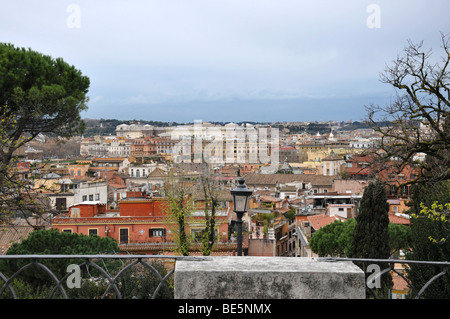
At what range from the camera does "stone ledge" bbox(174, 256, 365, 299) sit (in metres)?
2.20

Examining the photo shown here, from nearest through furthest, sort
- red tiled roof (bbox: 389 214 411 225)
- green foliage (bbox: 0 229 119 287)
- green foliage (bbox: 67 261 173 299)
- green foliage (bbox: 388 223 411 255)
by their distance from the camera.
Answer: green foliage (bbox: 67 261 173 299) → green foliage (bbox: 0 229 119 287) → green foliage (bbox: 388 223 411 255) → red tiled roof (bbox: 389 214 411 225)

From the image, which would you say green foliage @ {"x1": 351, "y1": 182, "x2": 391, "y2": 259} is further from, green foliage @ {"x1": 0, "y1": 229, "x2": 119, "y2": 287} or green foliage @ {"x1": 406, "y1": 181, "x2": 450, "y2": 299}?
green foliage @ {"x1": 0, "y1": 229, "x2": 119, "y2": 287}

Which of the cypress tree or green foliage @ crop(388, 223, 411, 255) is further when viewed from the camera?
green foliage @ crop(388, 223, 411, 255)

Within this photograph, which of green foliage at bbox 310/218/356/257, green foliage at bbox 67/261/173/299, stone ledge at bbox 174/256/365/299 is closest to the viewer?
stone ledge at bbox 174/256/365/299

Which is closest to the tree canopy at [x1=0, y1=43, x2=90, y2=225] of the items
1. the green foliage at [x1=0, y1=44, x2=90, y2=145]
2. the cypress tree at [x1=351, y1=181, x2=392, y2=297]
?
the green foliage at [x1=0, y1=44, x2=90, y2=145]

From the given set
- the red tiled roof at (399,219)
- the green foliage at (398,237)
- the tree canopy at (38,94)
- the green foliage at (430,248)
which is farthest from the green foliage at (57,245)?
the red tiled roof at (399,219)

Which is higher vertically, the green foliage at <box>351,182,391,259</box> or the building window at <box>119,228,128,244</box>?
the green foliage at <box>351,182,391,259</box>

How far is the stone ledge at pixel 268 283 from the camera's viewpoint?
7.22ft

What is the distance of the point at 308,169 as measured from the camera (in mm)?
72125

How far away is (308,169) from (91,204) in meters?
53.7

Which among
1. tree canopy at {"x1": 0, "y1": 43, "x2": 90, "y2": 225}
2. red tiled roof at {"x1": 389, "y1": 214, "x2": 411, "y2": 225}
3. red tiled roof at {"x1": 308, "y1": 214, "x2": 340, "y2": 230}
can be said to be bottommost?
red tiled roof at {"x1": 308, "y1": 214, "x2": 340, "y2": 230}

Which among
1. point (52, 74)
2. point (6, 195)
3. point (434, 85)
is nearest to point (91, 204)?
point (52, 74)

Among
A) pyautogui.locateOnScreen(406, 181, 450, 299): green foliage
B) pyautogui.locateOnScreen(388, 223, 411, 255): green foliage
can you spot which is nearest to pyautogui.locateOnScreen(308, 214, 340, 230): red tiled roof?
pyautogui.locateOnScreen(388, 223, 411, 255): green foliage

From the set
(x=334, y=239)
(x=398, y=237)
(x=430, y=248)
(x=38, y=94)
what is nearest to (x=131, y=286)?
(x=430, y=248)
